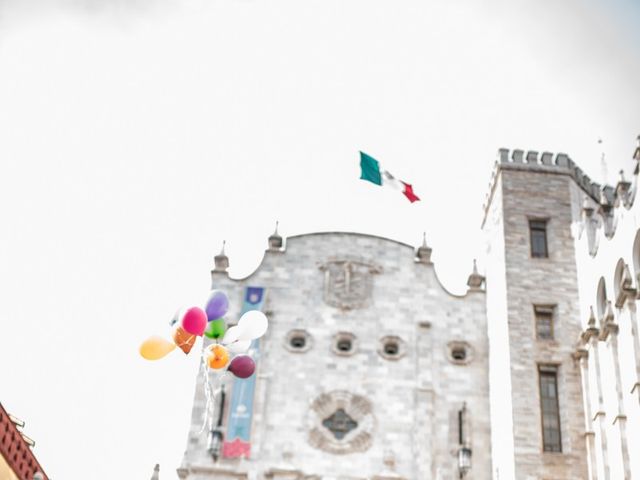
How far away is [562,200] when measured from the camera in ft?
102

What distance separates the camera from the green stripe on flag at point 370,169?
31.2 metres

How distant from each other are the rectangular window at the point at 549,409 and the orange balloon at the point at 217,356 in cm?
1144

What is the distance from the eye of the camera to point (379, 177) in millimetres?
31516

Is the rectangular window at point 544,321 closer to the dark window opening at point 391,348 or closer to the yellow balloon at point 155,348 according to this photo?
the dark window opening at point 391,348

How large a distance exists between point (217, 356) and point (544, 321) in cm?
1308

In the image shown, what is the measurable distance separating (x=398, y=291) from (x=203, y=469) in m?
7.92

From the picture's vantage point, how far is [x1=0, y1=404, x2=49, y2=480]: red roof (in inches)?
810

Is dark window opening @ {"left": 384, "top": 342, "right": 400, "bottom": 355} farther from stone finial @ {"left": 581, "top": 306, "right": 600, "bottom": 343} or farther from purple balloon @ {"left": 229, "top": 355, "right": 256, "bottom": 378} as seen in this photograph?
purple balloon @ {"left": 229, "top": 355, "right": 256, "bottom": 378}

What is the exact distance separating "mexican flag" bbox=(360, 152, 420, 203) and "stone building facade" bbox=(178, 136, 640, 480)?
1703 millimetres

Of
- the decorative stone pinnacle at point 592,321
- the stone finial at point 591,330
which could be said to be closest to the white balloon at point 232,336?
the stone finial at point 591,330

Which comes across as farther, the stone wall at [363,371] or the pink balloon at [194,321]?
the stone wall at [363,371]

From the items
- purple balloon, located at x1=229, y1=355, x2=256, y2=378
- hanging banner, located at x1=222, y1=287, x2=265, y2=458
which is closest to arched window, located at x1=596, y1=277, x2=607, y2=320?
hanging banner, located at x1=222, y1=287, x2=265, y2=458

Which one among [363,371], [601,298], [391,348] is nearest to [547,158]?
[601,298]

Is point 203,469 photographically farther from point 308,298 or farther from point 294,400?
point 308,298
